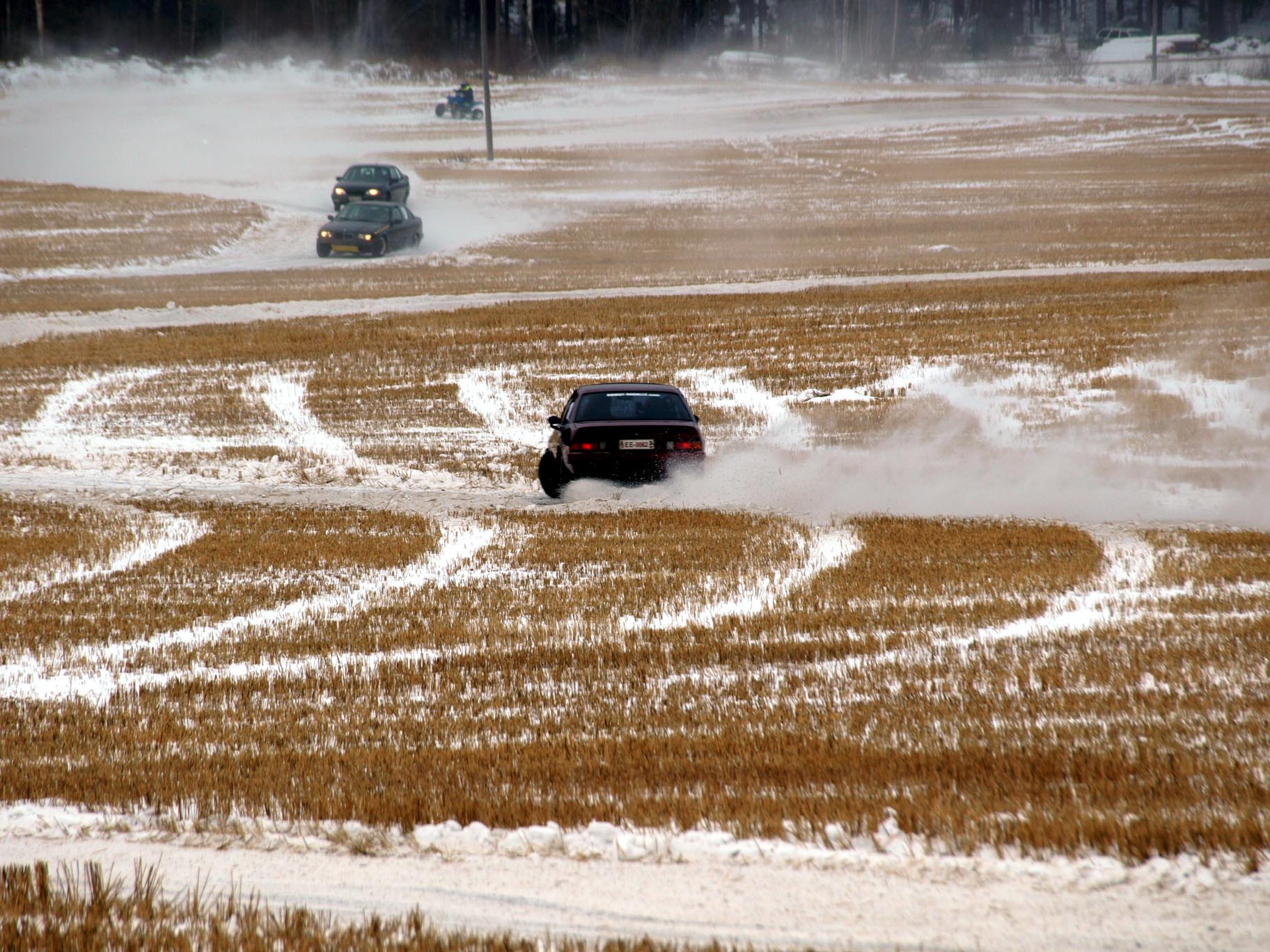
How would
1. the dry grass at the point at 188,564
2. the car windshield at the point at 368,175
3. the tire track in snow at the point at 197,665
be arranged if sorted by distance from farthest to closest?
the car windshield at the point at 368,175 < the dry grass at the point at 188,564 < the tire track in snow at the point at 197,665

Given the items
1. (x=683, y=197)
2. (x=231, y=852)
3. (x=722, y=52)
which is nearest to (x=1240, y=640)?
(x=231, y=852)

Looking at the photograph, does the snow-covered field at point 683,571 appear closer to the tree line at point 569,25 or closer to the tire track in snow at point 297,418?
the tire track in snow at point 297,418

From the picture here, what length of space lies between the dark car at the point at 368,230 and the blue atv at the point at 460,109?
37025 millimetres

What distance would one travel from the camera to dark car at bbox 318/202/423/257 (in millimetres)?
39531

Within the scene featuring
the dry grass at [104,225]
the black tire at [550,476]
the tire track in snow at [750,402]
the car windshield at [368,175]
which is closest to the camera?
the black tire at [550,476]

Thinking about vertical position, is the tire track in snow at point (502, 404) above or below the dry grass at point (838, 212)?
below

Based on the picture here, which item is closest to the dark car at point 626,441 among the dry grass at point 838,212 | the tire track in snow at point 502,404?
the tire track in snow at point 502,404

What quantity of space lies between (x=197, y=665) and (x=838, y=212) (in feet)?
149

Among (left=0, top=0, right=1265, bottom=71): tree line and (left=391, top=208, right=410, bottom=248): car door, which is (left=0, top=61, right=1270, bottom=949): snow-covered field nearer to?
(left=391, top=208, right=410, bottom=248): car door

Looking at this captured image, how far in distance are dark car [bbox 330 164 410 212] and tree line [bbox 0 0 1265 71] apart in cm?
4479

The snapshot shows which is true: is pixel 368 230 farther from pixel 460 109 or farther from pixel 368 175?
pixel 460 109

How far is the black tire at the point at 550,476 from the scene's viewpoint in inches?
577

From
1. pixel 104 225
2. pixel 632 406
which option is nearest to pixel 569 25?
pixel 104 225

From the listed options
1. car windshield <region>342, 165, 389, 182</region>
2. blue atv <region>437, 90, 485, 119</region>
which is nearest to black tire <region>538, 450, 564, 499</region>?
car windshield <region>342, 165, 389, 182</region>
